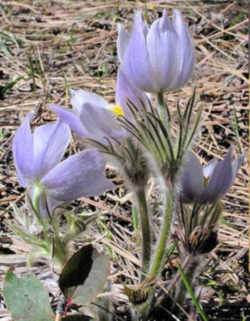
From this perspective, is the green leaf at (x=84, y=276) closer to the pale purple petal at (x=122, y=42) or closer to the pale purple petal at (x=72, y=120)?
the pale purple petal at (x=72, y=120)

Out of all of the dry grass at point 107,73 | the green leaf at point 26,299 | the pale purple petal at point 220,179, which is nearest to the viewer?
the green leaf at point 26,299

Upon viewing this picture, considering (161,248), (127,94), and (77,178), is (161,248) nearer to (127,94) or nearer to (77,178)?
(77,178)

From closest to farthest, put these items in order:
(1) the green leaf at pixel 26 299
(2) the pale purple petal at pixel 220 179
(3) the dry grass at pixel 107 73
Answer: (1) the green leaf at pixel 26 299 → (2) the pale purple petal at pixel 220 179 → (3) the dry grass at pixel 107 73

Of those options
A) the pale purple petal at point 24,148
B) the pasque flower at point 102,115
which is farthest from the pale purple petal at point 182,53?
the pale purple petal at point 24,148

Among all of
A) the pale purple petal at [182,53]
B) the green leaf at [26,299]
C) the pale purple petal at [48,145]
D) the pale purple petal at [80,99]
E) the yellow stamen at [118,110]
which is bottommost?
the green leaf at [26,299]

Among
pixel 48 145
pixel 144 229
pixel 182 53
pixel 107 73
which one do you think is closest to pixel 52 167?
pixel 48 145

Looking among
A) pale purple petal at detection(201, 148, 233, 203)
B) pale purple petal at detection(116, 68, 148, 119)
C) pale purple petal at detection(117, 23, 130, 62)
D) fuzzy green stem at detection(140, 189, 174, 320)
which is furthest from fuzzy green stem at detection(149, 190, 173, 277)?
pale purple petal at detection(117, 23, 130, 62)
